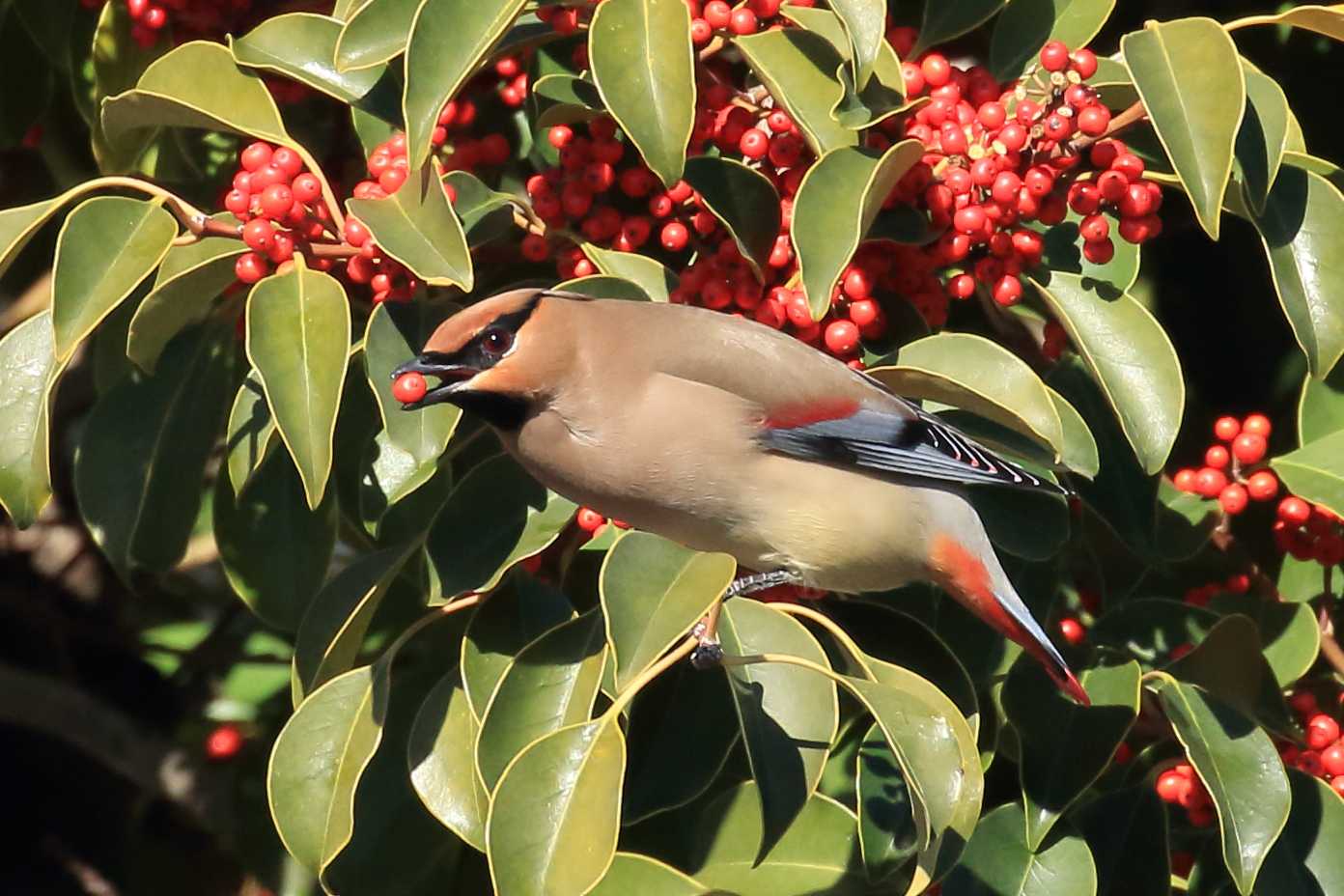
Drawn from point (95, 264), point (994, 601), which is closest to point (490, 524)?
point (95, 264)

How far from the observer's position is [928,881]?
8.78ft

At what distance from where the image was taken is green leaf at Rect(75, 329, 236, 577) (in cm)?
322

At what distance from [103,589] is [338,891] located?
177 cm

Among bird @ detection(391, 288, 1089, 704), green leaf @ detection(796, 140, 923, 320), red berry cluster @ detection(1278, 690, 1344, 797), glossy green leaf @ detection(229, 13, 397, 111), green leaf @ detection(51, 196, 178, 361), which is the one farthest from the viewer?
red berry cluster @ detection(1278, 690, 1344, 797)

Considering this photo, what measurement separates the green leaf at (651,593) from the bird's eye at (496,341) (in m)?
0.33

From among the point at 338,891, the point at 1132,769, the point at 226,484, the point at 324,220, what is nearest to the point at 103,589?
the point at 226,484

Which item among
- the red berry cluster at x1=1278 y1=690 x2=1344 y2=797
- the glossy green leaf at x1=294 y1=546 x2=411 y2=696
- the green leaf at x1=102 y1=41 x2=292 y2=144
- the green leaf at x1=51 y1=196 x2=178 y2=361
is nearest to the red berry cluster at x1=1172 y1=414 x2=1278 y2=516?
the red berry cluster at x1=1278 y1=690 x2=1344 y2=797

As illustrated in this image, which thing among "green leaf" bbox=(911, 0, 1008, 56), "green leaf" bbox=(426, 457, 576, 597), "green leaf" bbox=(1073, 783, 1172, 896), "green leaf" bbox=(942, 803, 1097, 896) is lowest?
"green leaf" bbox=(1073, 783, 1172, 896)

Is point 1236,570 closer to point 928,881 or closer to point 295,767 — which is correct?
point 928,881

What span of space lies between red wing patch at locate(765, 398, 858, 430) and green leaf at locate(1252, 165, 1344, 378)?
671mm

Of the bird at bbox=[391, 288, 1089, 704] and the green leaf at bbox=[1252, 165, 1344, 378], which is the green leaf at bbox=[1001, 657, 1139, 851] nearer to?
the bird at bbox=[391, 288, 1089, 704]

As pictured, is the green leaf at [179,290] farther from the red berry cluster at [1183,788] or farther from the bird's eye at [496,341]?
the red berry cluster at [1183,788]

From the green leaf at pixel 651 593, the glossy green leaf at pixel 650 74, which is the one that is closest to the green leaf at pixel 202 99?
the glossy green leaf at pixel 650 74

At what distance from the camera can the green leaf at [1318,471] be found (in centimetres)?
303
